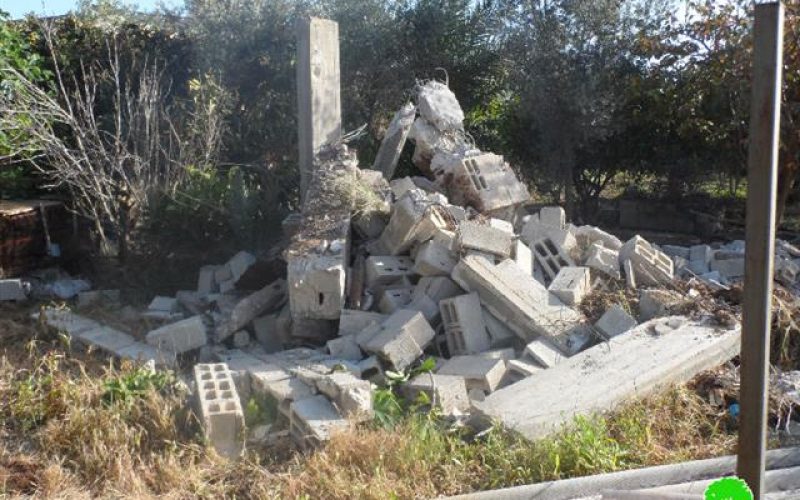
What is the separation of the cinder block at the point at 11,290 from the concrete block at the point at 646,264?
18.0 ft

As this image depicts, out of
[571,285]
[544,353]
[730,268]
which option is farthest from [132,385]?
[730,268]

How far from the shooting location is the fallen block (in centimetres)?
473

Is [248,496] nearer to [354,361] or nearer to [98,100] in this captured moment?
[354,361]

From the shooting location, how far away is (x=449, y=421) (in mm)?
4832

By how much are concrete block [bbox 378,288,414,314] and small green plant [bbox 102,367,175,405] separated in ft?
6.13

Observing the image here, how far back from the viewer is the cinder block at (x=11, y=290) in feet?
24.3

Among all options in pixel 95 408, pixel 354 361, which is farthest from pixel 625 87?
pixel 95 408

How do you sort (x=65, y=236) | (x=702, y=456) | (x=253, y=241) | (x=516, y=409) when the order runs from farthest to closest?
(x=65, y=236)
(x=253, y=241)
(x=516, y=409)
(x=702, y=456)

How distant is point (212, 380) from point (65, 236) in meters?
4.56

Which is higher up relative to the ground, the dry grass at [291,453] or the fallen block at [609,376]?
the fallen block at [609,376]

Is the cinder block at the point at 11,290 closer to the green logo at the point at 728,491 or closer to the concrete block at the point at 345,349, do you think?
the concrete block at the point at 345,349

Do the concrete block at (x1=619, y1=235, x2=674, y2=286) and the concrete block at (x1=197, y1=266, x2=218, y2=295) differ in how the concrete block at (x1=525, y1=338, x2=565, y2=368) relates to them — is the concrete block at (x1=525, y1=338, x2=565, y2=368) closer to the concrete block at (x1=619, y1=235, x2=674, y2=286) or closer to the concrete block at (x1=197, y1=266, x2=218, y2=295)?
the concrete block at (x1=619, y1=235, x2=674, y2=286)

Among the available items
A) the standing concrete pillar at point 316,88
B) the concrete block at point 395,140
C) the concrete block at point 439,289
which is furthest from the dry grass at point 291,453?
the concrete block at point 395,140

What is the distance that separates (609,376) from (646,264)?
183cm
